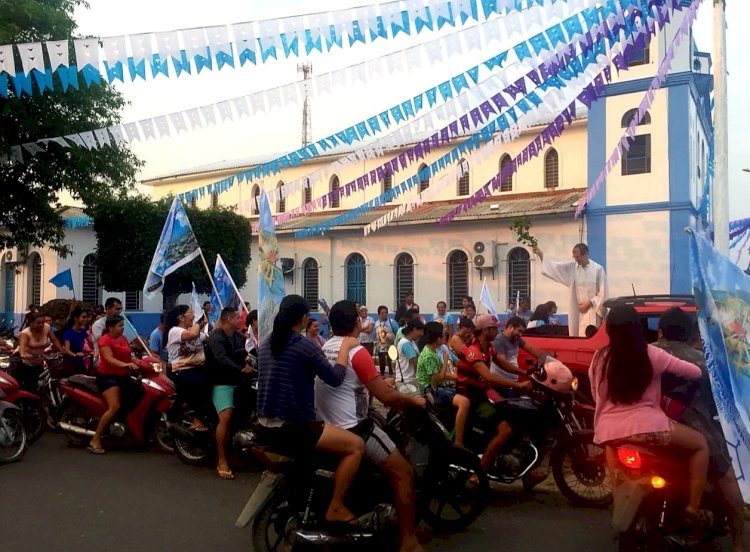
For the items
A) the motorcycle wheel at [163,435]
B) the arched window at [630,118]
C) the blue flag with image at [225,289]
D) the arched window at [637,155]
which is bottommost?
the motorcycle wheel at [163,435]

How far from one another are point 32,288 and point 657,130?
98.2ft

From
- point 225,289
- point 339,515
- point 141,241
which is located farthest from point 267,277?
point 141,241

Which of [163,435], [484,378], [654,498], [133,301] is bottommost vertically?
[163,435]

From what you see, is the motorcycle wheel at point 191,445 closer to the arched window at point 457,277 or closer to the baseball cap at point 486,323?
the baseball cap at point 486,323

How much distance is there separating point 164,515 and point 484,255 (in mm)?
22629

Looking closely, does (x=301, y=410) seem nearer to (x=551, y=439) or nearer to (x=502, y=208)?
(x=551, y=439)

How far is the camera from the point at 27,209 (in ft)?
62.4

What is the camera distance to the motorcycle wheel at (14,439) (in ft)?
28.9

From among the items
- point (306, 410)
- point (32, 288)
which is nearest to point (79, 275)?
point (32, 288)

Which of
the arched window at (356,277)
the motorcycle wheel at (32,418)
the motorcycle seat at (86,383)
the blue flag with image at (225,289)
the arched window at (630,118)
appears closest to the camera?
the motorcycle seat at (86,383)

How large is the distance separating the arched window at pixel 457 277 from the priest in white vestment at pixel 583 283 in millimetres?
18012

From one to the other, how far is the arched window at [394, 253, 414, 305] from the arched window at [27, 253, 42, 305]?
18543 mm

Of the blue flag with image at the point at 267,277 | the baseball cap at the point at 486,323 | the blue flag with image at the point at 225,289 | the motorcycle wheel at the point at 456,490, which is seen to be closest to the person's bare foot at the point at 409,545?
the motorcycle wheel at the point at 456,490

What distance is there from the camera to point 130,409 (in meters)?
9.34
